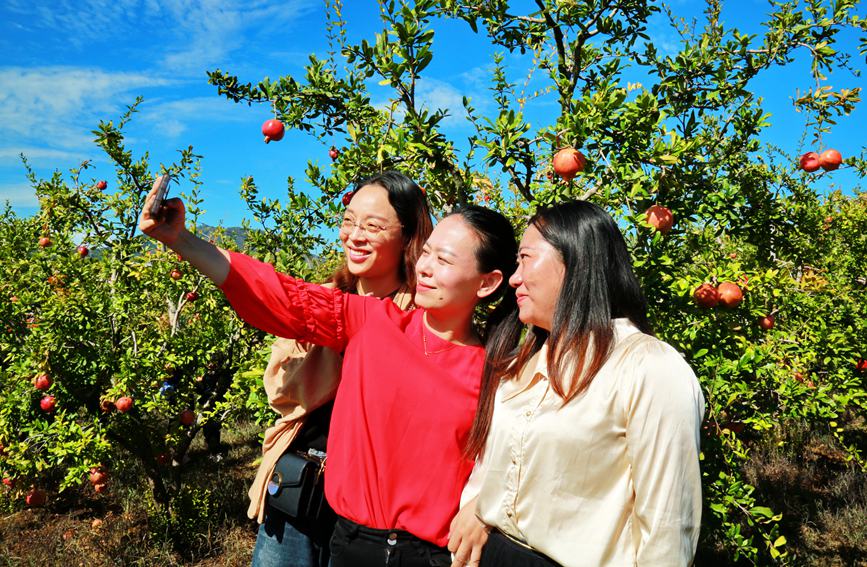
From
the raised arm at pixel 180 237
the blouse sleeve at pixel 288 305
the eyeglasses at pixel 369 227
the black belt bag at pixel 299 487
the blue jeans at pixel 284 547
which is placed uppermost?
the eyeglasses at pixel 369 227

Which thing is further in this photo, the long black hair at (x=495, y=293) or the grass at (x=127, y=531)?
the grass at (x=127, y=531)

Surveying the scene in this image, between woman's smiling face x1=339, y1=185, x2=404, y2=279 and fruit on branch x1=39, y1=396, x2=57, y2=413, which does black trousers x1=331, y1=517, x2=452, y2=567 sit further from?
fruit on branch x1=39, y1=396, x2=57, y2=413

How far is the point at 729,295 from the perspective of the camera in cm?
220

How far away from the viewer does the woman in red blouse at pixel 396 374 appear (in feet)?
4.54

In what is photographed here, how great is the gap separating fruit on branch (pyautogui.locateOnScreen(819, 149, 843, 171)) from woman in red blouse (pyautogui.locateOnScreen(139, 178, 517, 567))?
2.26 meters

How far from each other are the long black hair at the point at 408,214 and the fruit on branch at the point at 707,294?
1107 millimetres

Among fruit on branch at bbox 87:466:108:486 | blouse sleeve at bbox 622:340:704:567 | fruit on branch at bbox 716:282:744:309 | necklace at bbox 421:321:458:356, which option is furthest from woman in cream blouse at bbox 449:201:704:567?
fruit on branch at bbox 87:466:108:486

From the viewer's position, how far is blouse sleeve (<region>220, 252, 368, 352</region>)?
133 cm

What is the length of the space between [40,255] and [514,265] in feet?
13.5

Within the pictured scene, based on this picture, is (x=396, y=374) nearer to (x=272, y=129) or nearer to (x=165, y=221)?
(x=165, y=221)

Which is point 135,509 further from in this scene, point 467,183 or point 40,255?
point 467,183

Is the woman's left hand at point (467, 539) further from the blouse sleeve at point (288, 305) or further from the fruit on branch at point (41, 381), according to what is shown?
the fruit on branch at point (41, 381)

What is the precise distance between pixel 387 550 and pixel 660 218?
1.37m

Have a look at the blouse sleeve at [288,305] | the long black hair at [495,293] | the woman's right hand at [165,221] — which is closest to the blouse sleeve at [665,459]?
the long black hair at [495,293]
